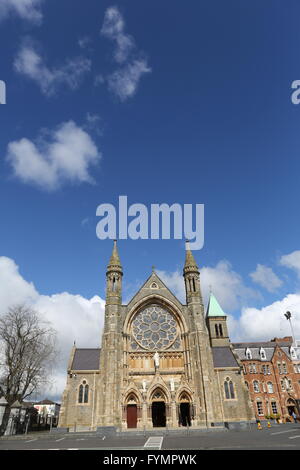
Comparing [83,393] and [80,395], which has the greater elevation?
[83,393]

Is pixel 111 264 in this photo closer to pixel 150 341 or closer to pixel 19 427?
pixel 150 341

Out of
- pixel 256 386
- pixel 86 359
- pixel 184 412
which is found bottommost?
pixel 184 412

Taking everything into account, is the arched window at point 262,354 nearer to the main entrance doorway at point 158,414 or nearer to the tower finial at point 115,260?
the main entrance doorway at point 158,414

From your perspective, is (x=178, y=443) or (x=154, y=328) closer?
(x=178, y=443)

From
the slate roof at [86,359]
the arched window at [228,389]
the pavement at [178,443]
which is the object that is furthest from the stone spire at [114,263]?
the pavement at [178,443]

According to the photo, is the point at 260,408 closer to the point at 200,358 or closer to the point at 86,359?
the point at 200,358

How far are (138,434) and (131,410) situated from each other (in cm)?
796

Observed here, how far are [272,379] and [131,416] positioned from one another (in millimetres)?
28473

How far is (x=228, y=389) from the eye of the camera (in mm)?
40062

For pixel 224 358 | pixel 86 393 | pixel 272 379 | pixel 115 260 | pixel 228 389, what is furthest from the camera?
pixel 272 379

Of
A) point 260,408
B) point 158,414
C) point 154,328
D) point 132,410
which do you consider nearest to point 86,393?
point 132,410

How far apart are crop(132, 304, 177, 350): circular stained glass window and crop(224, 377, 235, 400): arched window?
8.72m
